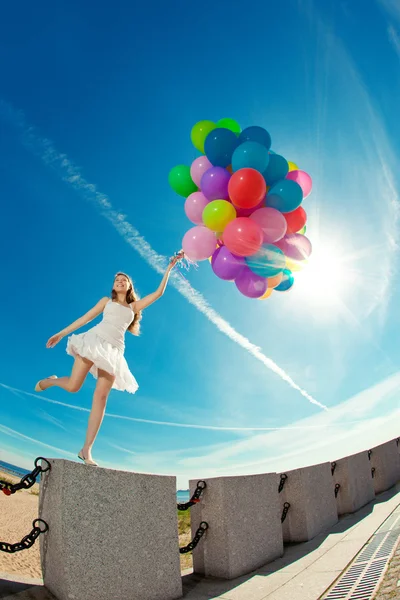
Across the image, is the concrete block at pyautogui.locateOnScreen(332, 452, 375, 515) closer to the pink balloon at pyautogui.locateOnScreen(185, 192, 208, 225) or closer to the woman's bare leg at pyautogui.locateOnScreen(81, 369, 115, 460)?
the woman's bare leg at pyautogui.locateOnScreen(81, 369, 115, 460)

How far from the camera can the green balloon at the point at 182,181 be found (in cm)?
523

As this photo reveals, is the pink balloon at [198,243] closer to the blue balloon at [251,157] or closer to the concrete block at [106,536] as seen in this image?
the blue balloon at [251,157]

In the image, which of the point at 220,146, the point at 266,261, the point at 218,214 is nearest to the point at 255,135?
the point at 220,146

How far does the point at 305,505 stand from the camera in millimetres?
4129

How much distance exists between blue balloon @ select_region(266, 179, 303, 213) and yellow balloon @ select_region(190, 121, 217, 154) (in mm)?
1321

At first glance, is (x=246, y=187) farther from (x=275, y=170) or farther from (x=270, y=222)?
(x=275, y=170)

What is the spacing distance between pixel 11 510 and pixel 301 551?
1275 cm

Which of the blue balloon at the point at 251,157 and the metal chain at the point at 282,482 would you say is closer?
the metal chain at the point at 282,482

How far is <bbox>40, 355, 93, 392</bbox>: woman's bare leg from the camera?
3.44m

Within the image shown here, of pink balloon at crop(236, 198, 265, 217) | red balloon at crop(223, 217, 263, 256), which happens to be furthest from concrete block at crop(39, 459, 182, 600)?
pink balloon at crop(236, 198, 265, 217)

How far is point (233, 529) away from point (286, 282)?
310 cm

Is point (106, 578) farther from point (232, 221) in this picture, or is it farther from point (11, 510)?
point (11, 510)

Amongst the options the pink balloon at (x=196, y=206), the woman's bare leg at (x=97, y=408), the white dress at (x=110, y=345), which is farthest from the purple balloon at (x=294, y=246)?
the woman's bare leg at (x=97, y=408)

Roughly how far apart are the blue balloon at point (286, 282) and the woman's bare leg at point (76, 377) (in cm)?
283
